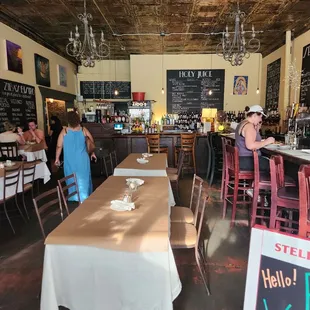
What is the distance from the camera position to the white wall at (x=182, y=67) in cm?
906

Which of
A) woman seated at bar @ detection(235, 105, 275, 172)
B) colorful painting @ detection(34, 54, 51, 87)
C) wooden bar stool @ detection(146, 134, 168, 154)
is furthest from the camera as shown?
colorful painting @ detection(34, 54, 51, 87)

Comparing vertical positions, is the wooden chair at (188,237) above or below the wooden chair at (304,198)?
below

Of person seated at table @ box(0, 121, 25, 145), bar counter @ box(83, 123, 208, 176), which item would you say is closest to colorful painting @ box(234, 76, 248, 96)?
bar counter @ box(83, 123, 208, 176)

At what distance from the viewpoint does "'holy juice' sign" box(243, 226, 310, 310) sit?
3.90 ft

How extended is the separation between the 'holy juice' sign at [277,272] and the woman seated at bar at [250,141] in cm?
226

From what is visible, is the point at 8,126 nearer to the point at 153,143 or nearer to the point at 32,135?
the point at 32,135

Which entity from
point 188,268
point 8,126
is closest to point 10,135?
point 8,126

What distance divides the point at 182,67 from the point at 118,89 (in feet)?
8.43

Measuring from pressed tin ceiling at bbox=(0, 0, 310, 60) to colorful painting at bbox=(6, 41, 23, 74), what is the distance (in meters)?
0.45

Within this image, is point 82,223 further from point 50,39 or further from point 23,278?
point 50,39

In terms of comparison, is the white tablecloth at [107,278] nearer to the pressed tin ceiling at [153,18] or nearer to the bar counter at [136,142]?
the pressed tin ceiling at [153,18]

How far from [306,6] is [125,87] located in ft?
20.9

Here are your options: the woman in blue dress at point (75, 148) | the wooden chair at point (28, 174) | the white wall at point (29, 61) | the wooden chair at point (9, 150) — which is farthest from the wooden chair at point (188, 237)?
the white wall at point (29, 61)

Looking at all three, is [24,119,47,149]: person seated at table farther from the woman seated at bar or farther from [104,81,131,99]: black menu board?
the woman seated at bar
